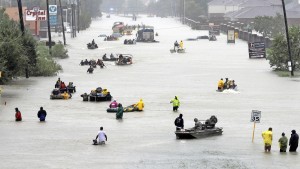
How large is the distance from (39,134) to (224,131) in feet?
29.6

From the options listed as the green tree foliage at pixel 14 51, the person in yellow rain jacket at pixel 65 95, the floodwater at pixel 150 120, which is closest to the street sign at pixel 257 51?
the floodwater at pixel 150 120

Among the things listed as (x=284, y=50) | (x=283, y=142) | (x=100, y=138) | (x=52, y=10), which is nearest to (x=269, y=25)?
(x=52, y=10)

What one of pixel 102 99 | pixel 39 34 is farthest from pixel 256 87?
pixel 39 34

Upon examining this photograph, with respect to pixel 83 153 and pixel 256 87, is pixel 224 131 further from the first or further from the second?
pixel 256 87

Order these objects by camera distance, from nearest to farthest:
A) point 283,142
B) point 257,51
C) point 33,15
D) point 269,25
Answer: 1. point 283,142
2. point 257,51
3. point 33,15
4. point 269,25

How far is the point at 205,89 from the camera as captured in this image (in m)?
71.8

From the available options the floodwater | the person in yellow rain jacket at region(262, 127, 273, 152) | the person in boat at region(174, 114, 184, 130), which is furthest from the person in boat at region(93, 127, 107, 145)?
the person in yellow rain jacket at region(262, 127, 273, 152)

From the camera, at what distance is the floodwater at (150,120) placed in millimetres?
37406

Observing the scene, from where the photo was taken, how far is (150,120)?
5078 centimetres

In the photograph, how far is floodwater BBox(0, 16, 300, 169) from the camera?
37.4 m

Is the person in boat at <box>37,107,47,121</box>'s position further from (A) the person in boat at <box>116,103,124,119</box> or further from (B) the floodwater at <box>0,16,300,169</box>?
(A) the person in boat at <box>116,103,124,119</box>

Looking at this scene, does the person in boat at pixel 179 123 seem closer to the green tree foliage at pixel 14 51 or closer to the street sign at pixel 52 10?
the green tree foliage at pixel 14 51

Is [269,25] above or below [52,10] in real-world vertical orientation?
below

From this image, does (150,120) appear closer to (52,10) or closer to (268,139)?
(268,139)
